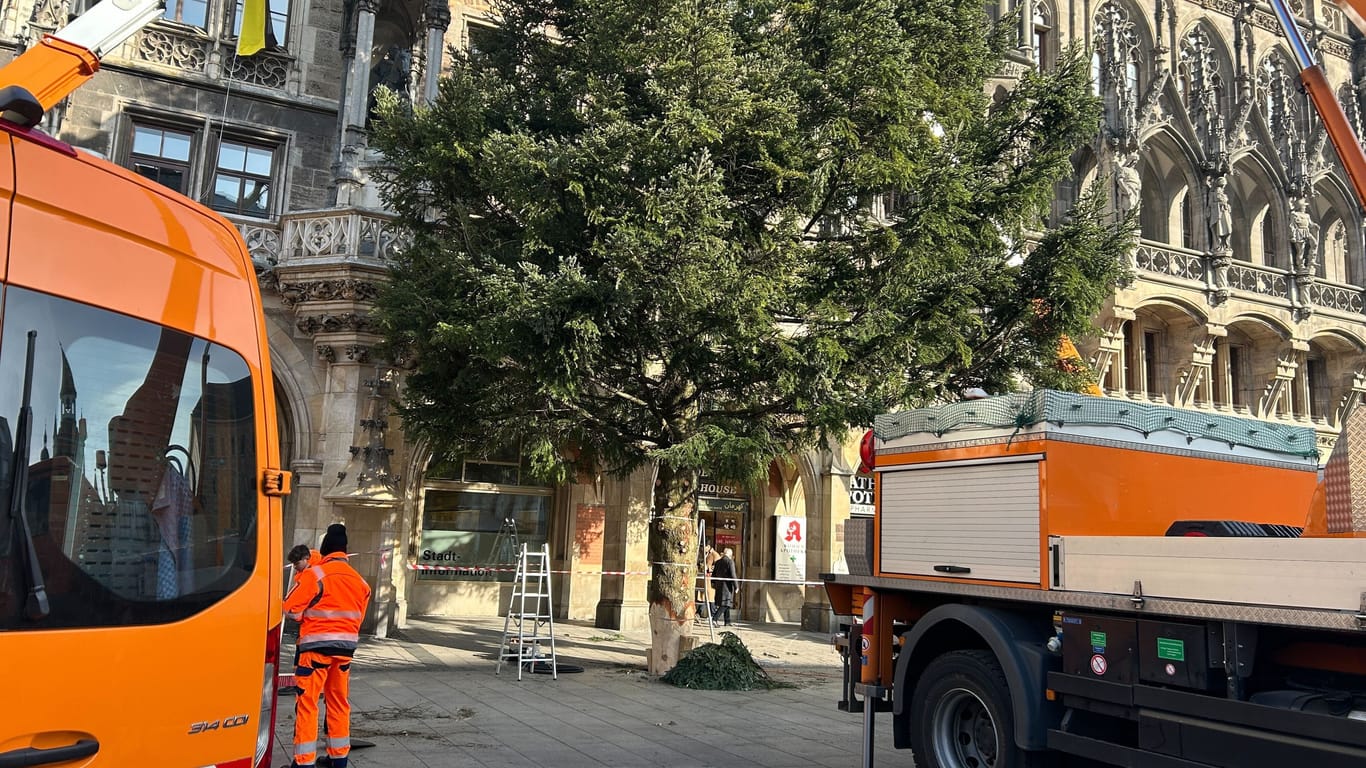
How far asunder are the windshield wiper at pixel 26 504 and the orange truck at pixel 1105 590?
15.2ft

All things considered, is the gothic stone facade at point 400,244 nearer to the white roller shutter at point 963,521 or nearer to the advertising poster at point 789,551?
the advertising poster at point 789,551

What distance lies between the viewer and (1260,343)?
85.1 feet

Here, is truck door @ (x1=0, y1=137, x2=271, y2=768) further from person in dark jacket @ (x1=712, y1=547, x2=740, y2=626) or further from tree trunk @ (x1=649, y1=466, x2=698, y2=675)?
person in dark jacket @ (x1=712, y1=547, x2=740, y2=626)

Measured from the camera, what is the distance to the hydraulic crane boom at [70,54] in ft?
16.0

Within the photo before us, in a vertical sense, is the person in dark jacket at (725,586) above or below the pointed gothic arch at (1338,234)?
below

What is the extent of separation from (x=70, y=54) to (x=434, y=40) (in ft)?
45.6

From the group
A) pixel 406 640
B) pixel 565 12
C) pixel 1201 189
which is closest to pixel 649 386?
pixel 565 12

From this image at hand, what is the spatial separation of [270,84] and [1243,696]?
18.1 metres

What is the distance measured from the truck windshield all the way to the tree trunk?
8.53m

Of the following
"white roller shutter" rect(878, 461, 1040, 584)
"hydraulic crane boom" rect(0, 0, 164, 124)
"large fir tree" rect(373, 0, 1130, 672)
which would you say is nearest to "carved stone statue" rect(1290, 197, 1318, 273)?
"large fir tree" rect(373, 0, 1130, 672)

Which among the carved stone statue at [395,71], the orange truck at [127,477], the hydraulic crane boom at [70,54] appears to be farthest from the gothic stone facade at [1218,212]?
the orange truck at [127,477]

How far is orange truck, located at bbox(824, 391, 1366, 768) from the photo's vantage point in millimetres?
4453

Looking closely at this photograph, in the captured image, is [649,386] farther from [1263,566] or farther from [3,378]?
[3,378]

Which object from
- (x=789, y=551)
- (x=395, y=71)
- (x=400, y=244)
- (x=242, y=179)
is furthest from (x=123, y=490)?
(x=789, y=551)
